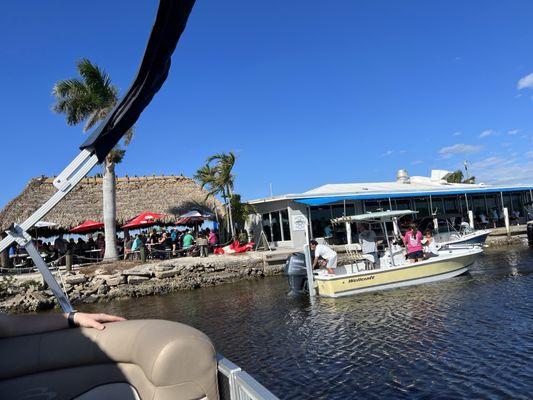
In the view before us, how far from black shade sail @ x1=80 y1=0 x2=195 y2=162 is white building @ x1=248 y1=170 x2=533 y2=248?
1997cm

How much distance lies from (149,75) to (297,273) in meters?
12.2

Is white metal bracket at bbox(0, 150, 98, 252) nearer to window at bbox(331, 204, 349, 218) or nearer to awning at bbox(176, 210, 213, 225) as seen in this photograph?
awning at bbox(176, 210, 213, 225)

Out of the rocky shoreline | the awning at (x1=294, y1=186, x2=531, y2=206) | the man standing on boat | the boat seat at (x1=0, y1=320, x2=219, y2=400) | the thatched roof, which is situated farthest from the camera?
the thatched roof

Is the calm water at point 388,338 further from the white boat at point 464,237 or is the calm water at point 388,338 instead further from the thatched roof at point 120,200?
the thatched roof at point 120,200

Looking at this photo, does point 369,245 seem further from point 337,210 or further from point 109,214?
point 337,210

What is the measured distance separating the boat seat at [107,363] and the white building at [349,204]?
20.4 meters

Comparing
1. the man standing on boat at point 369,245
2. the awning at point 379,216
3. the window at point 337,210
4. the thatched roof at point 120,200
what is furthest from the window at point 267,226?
the man standing on boat at point 369,245

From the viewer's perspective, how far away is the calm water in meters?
6.43

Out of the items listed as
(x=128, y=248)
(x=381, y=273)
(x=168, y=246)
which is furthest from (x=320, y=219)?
(x=381, y=273)

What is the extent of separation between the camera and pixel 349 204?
92.5ft

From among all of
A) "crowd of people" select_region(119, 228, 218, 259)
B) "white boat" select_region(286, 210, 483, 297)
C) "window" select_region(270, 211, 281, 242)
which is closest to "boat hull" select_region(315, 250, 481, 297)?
"white boat" select_region(286, 210, 483, 297)

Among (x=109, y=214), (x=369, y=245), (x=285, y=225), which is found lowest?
(x=369, y=245)

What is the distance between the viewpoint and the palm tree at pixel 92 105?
21.7 meters

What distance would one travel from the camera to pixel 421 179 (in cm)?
4059
